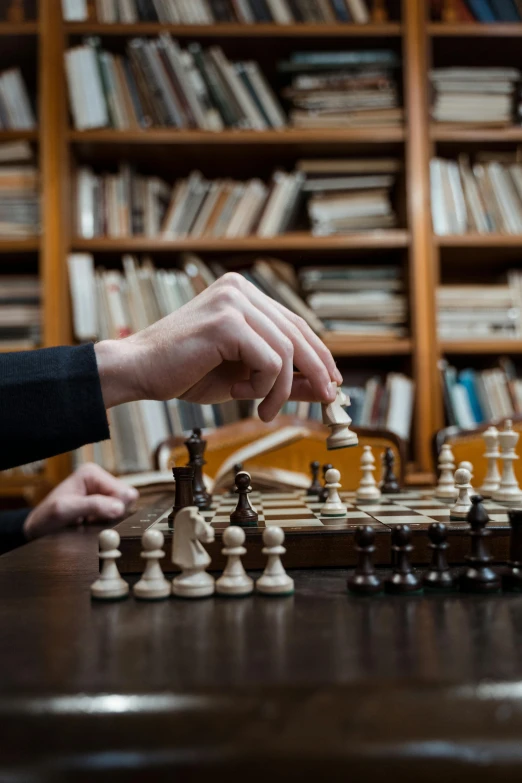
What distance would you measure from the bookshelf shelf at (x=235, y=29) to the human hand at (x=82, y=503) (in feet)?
7.02

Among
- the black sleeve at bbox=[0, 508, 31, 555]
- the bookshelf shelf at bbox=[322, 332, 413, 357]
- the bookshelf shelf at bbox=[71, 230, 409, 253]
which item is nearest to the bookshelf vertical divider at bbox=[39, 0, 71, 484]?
the bookshelf shelf at bbox=[71, 230, 409, 253]

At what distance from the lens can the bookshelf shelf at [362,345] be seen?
2.92 m

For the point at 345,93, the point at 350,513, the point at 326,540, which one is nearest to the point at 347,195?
the point at 345,93

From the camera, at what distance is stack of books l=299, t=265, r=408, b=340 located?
2971 millimetres

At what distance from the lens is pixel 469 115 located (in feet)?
9.96

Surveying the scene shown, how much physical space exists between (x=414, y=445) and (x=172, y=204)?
1.49 meters

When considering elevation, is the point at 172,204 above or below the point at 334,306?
above

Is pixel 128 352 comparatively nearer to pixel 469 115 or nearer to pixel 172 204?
pixel 172 204

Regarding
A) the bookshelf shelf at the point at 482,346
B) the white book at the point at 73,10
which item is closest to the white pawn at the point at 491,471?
the bookshelf shelf at the point at 482,346

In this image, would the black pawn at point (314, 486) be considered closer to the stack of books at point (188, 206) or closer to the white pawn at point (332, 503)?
the white pawn at point (332, 503)

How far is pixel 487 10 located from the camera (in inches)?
121

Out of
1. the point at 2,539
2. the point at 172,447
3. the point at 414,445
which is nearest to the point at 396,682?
the point at 2,539

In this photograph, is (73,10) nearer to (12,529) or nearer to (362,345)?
(362,345)

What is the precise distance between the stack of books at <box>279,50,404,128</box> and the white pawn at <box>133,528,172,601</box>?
263 cm
